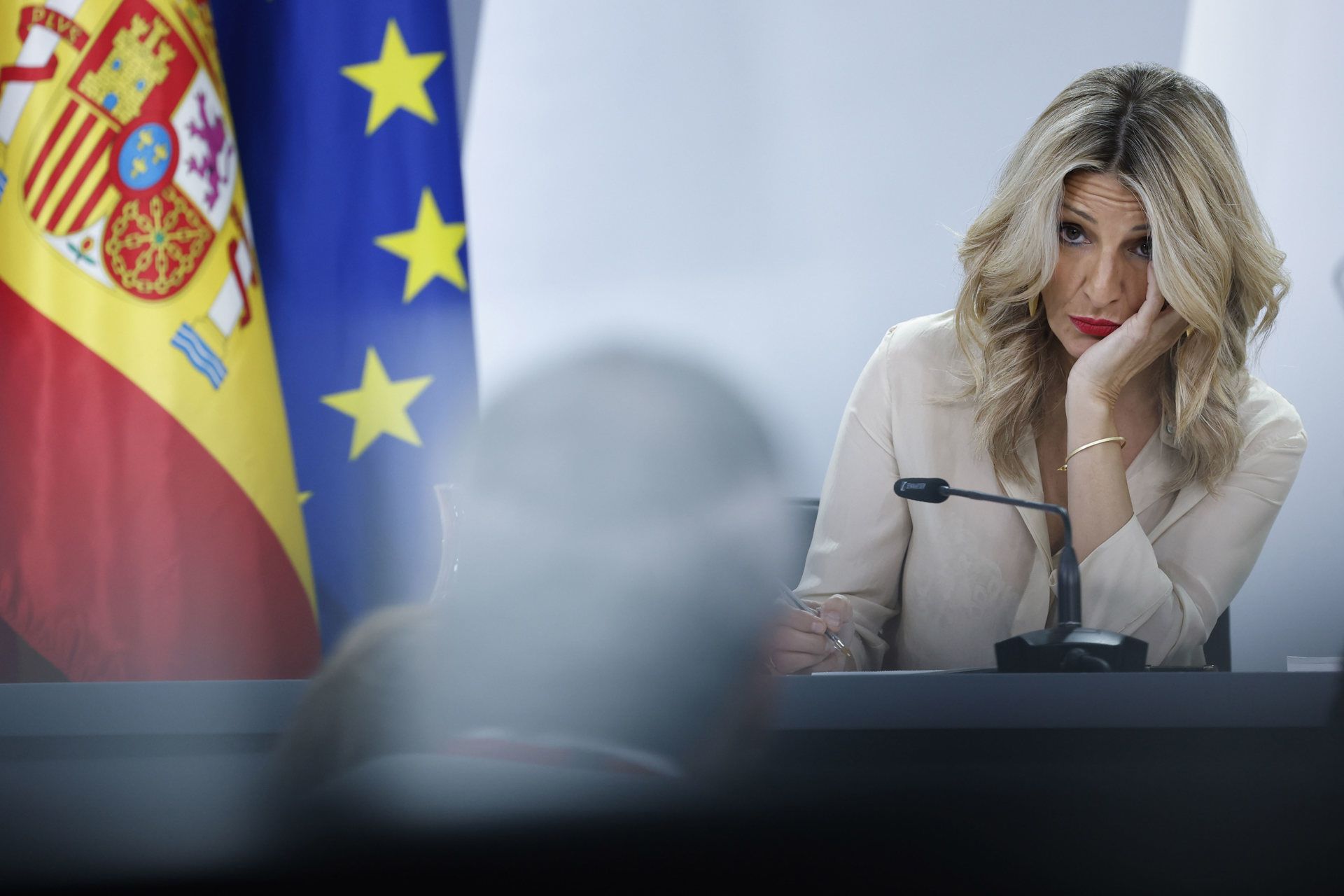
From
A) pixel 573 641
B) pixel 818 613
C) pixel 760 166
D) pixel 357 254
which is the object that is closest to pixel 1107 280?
pixel 818 613

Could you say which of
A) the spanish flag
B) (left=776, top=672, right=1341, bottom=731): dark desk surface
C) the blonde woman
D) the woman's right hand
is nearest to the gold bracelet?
the blonde woman

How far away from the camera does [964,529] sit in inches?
48.4

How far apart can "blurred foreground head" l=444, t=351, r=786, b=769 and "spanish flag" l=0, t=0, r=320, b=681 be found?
840mm

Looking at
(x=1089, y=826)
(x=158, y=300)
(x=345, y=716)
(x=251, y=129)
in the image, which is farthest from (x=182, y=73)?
(x=1089, y=826)

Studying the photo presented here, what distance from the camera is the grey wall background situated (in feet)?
6.67

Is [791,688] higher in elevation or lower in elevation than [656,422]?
lower

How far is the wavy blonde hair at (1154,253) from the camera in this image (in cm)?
112

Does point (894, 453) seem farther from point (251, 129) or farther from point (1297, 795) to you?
point (251, 129)

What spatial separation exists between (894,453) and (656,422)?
53 centimetres

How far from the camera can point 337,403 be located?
177cm

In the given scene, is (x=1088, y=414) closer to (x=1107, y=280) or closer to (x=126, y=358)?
(x=1107, y=280)

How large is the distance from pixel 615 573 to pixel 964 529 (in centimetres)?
67

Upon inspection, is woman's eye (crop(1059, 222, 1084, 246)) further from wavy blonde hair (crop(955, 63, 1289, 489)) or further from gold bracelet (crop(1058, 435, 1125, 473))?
gold bracelet (crop(1058, 435, 1125, 473))

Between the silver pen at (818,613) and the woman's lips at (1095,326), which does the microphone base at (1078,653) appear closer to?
the silver pen at (818,613)
